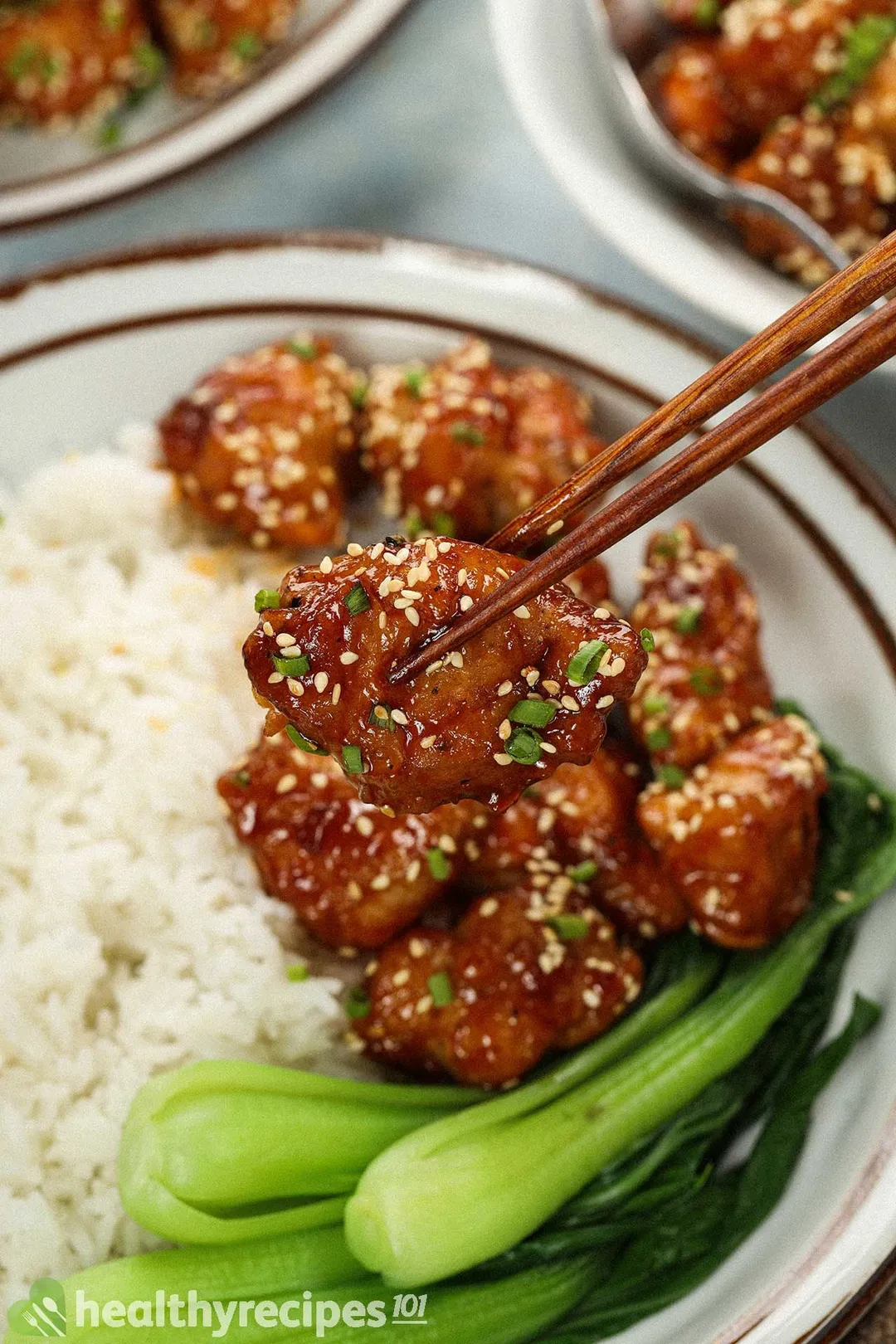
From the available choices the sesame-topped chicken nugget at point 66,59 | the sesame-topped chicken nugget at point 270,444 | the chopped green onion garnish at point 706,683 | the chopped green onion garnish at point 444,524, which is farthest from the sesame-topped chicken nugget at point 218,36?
the chopped green onion garnish at point 706,683

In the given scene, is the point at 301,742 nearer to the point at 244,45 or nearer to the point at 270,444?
the point at 270,444

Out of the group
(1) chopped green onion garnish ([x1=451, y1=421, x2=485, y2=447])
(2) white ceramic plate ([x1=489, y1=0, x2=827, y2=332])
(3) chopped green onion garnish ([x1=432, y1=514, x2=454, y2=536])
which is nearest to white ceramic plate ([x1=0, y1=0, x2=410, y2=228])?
(2) white ceramic plate ([x1=489, y1=0, x2=827, y2=332])

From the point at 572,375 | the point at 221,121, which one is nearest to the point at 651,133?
the point at 572,375

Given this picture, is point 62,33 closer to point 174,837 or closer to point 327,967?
point 174,837

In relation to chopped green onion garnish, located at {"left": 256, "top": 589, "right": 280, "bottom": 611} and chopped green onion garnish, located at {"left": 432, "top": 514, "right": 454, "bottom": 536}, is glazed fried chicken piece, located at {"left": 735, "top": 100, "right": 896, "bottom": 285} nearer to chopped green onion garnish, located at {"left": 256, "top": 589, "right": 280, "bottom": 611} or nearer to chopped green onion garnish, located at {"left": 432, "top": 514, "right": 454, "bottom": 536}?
chopped green onion garnish, located at {"left": 432, "top": 514, "right": 454, "bottom": 536}

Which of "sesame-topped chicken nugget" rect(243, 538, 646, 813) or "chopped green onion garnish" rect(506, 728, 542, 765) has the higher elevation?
"sesame-topped chicken nugget" rect(243, 538, 646, 813)

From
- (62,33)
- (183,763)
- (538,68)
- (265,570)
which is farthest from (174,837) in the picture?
(62,33)
